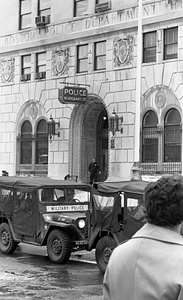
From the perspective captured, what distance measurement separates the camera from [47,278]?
1352 cm

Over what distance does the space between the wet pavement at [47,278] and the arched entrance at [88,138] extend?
1932 centimetres

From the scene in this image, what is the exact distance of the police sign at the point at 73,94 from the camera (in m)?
33.8

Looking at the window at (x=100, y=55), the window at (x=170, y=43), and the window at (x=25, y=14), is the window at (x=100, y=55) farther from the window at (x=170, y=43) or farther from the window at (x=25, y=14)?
the window at (x=25, y=14)

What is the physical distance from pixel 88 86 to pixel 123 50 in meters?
2.98

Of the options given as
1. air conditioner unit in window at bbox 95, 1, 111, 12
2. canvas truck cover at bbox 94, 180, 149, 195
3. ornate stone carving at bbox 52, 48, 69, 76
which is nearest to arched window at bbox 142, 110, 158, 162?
air conditioner unit in window at bbox 95, 1, 111, 12

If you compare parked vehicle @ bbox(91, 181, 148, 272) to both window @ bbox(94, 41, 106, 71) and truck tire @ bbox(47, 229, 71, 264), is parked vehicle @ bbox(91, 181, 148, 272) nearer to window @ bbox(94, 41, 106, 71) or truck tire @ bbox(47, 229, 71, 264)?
truck tire @ bbox(47, 229, 71, 264)

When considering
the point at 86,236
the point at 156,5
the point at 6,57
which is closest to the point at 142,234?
the point at 86,236

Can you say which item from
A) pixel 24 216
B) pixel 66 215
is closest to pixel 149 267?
pixel 66 215

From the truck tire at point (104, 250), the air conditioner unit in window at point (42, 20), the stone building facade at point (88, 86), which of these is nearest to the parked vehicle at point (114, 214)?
the truck tire at point (104, 250)

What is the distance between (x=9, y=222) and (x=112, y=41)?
18.9 meters

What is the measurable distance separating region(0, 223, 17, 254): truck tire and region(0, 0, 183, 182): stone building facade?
562 inches

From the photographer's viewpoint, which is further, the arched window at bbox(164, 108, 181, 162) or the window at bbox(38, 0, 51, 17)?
the window at bbox(38, 0, 51, 17)

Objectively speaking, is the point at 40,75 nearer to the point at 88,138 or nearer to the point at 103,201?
the point at 88,138

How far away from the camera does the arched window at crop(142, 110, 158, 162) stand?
32.6m
